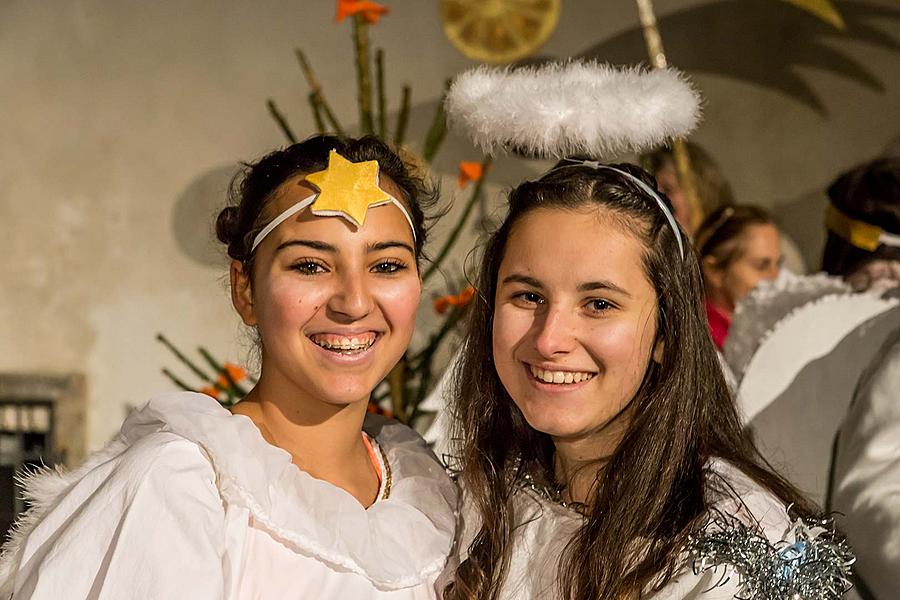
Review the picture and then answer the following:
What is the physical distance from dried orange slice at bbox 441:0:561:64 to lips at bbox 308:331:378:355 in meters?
3.16

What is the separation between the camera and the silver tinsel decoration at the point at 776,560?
164 centimetres

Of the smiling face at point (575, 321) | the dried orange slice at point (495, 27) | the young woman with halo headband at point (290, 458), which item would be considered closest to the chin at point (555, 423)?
the smiling face at point (575, 321)

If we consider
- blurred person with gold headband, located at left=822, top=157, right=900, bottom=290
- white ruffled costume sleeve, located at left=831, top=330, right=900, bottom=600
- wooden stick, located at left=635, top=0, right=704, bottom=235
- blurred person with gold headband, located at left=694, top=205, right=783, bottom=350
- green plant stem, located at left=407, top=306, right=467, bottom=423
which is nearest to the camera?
white ruffled costume sleeve, located at left=831, top=330, right=900, bottom=600

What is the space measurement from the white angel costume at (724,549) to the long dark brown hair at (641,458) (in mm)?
22

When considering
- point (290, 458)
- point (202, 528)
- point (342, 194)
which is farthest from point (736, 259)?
point (202, 528)

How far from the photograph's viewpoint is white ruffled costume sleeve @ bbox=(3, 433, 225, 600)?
155 centimetres

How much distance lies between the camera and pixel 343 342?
6.03 feet

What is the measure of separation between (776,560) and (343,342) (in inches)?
28.6

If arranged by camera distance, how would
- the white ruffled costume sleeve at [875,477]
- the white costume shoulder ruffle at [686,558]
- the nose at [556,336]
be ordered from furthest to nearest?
the white ruffled costume sleeve at [875,477] → the nose at [556,336] → the white costume shoulder ruffle at [686,558]

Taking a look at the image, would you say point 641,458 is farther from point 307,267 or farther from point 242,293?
point 242,293

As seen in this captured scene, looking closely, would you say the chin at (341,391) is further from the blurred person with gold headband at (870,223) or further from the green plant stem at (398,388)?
the green plant stem at (398,388)

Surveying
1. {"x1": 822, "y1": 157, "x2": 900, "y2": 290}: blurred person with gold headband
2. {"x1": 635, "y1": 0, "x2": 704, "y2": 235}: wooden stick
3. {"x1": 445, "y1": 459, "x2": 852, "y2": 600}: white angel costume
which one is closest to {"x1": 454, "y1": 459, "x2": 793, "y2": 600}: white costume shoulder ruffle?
{"x1": 445, "y1": 459, "x2": 852, "y2": 600}: white angel costume

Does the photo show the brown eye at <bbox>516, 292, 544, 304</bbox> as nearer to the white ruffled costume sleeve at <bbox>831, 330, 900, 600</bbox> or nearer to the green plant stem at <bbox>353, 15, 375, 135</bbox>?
the white ruffled costume sleeve at <bbox>831, 330, 900, 600</bbox>

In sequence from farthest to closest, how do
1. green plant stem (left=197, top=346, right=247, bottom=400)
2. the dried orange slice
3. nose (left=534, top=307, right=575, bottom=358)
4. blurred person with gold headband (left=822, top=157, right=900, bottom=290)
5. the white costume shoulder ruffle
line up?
the dried orange slice, green plant stem (left=197, top=346, right=247, bottom=400), blurred person with gold headband (left=822, top=157, right=900, bottom=290), nose (left=534, top=307, right=575, bottom=358), the white costume shoulder ruffle
